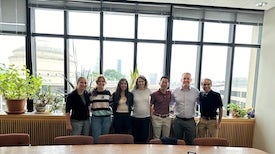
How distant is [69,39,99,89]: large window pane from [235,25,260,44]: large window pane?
282 cm

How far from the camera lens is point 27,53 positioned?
3.91 meters

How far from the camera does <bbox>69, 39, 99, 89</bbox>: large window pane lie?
13.4 ft

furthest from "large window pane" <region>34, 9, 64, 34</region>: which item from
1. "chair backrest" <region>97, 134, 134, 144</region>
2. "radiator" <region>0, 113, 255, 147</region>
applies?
"chair backrest" <region>97, 134, 134, 144</region>

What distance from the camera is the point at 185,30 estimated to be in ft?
14.0

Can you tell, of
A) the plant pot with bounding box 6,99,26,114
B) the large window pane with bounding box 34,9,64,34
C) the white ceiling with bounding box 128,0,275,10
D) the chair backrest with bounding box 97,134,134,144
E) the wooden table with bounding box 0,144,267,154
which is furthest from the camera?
the large window pane with bounding box 34,9,64,34

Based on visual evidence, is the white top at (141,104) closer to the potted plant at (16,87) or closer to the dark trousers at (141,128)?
the dark trousers at (141,128)

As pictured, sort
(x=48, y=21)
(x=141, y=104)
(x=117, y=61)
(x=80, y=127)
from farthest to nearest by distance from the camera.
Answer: (x=117, y=61)
(x=48, y=21)
(x=141, y=104)
(x=80, y=127)

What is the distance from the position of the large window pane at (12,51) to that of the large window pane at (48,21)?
1.22 ft

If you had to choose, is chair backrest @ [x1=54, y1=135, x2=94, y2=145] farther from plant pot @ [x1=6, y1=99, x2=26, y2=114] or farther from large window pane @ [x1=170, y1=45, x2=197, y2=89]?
large window pane @ [x1=170, y1=45, x2=197, y2=89]

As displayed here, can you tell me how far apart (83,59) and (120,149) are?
7.48 feet

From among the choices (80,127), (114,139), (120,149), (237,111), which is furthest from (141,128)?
(237,111)

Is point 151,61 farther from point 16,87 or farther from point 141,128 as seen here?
point 16,87

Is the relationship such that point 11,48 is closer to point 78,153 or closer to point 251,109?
point 78,153

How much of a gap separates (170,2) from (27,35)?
2.64 m
